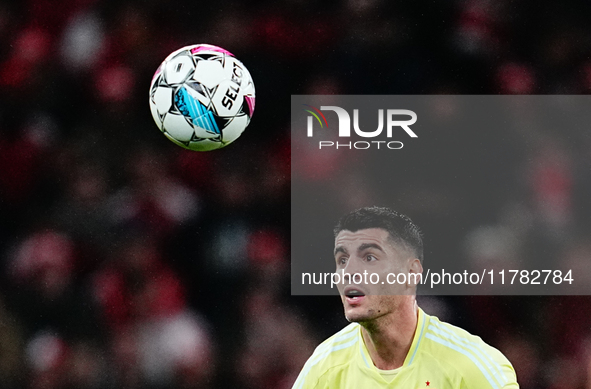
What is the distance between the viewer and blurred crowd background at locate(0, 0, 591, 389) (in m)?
3.81

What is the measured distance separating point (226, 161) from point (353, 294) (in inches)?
68.9

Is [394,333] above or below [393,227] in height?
below

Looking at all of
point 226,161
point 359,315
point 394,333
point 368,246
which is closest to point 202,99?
point 368,246

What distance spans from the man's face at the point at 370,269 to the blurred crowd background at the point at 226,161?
132cm

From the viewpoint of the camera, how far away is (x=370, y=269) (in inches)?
98.7

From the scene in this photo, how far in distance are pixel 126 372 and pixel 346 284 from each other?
5.59 ft

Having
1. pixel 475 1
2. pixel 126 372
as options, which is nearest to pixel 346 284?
pixel 126 372

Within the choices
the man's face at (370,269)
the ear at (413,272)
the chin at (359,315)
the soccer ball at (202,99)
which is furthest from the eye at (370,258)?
the soccer ball at (202,99)

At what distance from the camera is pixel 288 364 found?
12.3ft

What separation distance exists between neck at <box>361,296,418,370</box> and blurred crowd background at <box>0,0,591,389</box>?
1.40 meters

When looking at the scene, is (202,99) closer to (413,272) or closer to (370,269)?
(370,269)

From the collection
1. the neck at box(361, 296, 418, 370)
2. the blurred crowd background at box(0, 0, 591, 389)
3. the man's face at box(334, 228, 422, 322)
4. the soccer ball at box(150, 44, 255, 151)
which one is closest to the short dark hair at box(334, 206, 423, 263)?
the man's face at box(334, 228, 422, 322)

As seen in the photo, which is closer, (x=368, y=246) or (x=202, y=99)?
(x=368, y=246)

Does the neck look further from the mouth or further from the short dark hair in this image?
the short dark hair
